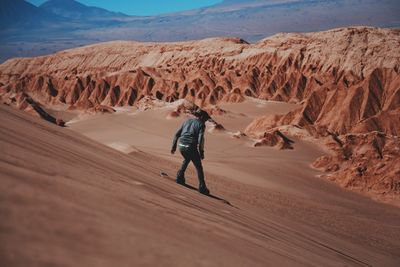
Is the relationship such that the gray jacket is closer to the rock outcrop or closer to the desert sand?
the desert sand

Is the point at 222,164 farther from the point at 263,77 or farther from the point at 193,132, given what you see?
the point at 263,77

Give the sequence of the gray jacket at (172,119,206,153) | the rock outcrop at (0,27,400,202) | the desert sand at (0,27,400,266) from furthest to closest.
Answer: the rock outcrop at (0,27,400,202)
the gray jacket at (172,119,206,153)
the desert sand at (0,27,400,266)

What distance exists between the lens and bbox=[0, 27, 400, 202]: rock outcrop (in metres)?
31.4

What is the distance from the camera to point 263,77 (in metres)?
49.4

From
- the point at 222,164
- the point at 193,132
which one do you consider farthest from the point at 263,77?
the point at 193,132

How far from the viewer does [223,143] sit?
70.3ft

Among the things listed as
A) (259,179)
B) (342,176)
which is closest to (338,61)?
(342,176)

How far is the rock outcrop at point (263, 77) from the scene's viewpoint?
1235 inches

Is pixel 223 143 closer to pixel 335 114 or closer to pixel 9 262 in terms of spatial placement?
pixel 335 114

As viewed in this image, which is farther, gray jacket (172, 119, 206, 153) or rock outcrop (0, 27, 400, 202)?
rock outcrop (0, 27, 400, 202)

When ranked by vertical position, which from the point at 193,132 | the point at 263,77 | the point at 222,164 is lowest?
the point at 222,164

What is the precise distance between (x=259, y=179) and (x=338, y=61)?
37.9 metres

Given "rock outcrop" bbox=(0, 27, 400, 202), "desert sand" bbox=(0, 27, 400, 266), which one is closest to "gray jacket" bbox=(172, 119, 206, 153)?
"desert sand" bbox=(0, 27, 400, 266)

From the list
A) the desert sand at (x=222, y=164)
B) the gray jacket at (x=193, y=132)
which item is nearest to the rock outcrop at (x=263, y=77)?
the desert sand at (x=222, y=164)
